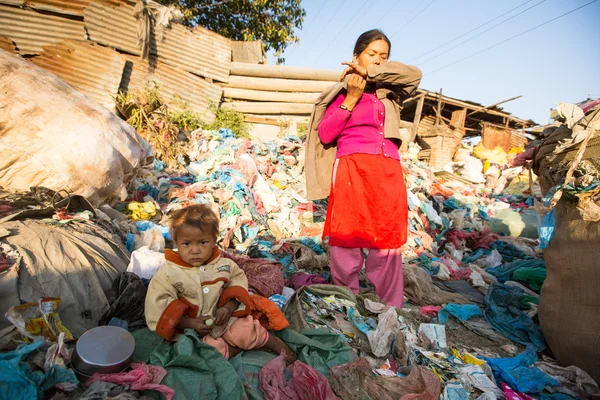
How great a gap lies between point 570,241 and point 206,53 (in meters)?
7.68

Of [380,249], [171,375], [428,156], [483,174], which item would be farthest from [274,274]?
[428,156]

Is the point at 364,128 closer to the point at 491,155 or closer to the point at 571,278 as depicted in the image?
the point at 571,278

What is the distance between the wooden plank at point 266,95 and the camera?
815cm

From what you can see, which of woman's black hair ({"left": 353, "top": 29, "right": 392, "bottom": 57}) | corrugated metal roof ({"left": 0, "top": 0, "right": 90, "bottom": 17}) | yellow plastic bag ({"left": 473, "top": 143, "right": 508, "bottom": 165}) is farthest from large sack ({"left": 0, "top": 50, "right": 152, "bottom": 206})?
yellow plastic bag ({"left": 473, "top": 143, "right": 508, "bottom": 165})

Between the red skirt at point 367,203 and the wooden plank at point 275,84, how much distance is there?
235 inches

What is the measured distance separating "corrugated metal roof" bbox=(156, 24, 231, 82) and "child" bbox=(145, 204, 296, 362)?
6689 millimetres

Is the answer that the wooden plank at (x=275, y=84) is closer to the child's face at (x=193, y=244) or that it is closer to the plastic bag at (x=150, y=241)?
the plastic bag at (x=150, y=241)

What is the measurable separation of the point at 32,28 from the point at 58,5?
638 millimetres

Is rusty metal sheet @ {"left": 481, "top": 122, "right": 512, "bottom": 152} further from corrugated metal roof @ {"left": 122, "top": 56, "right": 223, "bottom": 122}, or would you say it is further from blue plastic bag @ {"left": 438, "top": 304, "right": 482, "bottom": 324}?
blue plastic bag @ {"left": 438, "top": 304, "right": 482, "bottom": 324}

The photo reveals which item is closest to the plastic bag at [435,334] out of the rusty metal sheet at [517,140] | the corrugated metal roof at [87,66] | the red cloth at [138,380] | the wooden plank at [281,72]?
the red cloth at [138,380]

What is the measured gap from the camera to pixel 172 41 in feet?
23.9

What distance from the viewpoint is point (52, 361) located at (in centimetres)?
123

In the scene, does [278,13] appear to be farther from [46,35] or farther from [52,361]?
[52,361]

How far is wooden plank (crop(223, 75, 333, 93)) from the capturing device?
819 cm
